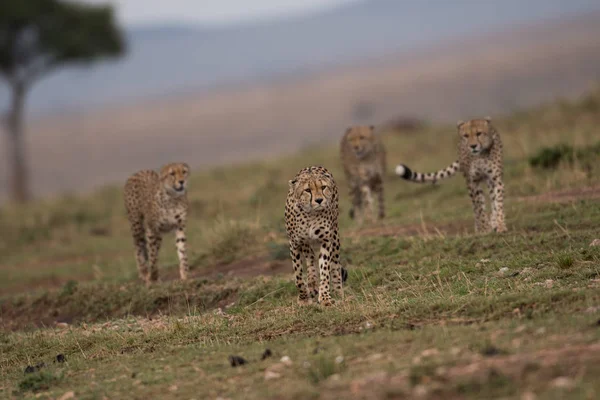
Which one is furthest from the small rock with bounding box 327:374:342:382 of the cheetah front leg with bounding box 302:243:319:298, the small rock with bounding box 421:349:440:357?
the cheetah front leg with bounding box 302:243:319:298

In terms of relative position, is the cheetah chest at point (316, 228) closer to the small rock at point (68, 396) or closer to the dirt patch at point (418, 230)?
the dirt patch at point (418, 230)

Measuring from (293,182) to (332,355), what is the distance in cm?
222

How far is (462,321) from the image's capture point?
612 centimetres

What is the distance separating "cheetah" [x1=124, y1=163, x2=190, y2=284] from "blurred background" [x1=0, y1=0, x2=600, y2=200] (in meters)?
11.8

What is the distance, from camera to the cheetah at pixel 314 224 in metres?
7.36

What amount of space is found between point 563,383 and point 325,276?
321 centimetres

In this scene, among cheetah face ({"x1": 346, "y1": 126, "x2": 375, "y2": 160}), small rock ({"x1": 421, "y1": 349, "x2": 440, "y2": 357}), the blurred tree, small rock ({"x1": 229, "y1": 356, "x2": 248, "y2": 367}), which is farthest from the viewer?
the blurred tree

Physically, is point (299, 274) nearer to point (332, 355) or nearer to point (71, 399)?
point (332, 355)

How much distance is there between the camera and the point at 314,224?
749 centimetres

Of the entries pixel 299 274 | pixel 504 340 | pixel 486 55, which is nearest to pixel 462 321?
pixel 504 340

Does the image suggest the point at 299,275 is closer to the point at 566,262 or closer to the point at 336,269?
the point at 336,269

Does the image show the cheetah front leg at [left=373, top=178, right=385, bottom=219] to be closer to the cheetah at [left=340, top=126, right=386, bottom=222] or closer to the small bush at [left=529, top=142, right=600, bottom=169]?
the cheetah at [left=340, top=126, right=386, bottom=222]

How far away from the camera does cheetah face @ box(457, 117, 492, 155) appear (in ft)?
30.9

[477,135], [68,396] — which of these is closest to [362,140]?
[477,135]
